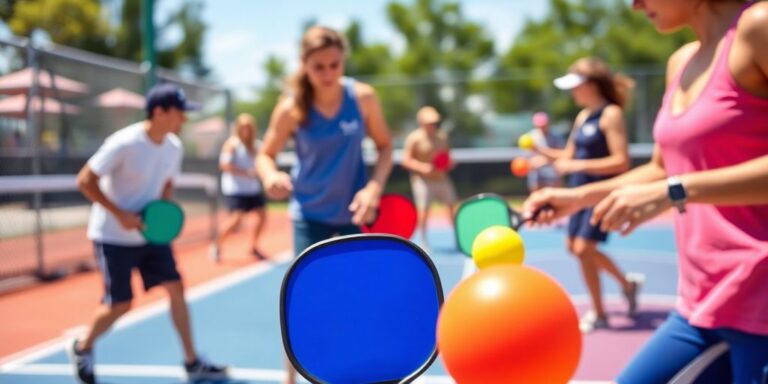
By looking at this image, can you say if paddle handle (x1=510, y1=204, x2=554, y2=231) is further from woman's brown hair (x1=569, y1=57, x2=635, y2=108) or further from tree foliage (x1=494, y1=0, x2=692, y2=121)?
tree foliage (x1=494, y1=0, x2=692, y2=121)

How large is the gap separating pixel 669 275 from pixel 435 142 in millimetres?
4183

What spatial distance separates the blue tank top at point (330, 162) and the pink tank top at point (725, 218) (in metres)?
2.04

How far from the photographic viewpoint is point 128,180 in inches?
188

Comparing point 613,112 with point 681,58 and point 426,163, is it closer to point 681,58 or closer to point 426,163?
point 681,58

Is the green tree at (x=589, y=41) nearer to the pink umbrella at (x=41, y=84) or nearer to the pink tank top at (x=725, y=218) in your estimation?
the pink umbrella at (x=41, y=84)

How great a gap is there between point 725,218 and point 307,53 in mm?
2255

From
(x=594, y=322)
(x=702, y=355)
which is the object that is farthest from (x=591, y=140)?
(x=702, y=355)

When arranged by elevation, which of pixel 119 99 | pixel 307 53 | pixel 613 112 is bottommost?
pixel 613 112

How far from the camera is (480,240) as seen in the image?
187 centimetres

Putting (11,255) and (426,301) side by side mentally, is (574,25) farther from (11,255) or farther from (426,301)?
(426,301)

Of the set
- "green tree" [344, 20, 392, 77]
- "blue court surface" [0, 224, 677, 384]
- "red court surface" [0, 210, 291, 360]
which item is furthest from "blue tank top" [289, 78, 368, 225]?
"green tree" [344, 20, 392, 77]

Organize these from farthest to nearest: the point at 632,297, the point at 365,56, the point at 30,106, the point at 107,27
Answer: the point at 365,56 < the point at 107,27 < the point at 30,106 < the point at 632,297

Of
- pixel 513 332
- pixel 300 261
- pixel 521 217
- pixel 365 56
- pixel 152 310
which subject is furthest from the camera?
pixel 365 56

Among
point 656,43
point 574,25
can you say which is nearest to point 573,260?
point 656,43
